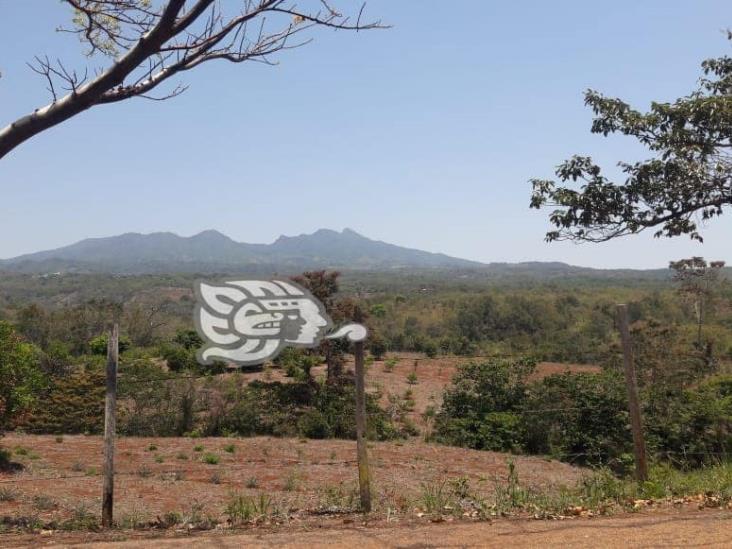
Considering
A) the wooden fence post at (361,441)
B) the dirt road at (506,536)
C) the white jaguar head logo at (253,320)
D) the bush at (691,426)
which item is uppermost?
the white jaguar head logo at (253,320)

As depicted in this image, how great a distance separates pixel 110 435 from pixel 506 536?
3136 millimetres

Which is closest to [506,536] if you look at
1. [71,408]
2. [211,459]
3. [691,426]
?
[211,459]

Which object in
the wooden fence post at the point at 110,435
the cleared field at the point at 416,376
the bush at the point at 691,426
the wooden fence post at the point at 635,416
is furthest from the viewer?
the cleared field at the point at 416,376

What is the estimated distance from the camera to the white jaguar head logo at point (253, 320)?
17.0ft

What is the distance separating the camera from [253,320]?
5.27 meters

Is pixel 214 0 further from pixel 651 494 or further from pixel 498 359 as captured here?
pixel 498 359

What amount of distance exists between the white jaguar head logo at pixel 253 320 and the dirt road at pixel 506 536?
1.47 metres

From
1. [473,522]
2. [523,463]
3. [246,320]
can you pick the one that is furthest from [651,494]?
[523,463]

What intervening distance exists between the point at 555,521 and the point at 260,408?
9.88m

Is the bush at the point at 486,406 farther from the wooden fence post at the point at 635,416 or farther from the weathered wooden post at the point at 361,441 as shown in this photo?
the weathered wooden post at the point at 361,441

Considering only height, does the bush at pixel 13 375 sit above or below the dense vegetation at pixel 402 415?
above

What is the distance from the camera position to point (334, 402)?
1354cm

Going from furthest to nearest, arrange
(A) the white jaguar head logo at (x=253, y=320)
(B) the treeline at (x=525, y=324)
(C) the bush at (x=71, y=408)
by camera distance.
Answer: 1. (B) the treeline at (x=525, y=324)
2. (C) the bush at (x=71, y=408)
3. (A) the white jaguar head logo at (x=253, y=320)

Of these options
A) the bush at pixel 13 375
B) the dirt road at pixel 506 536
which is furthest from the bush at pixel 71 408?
the dirt road at pixel 506 536
